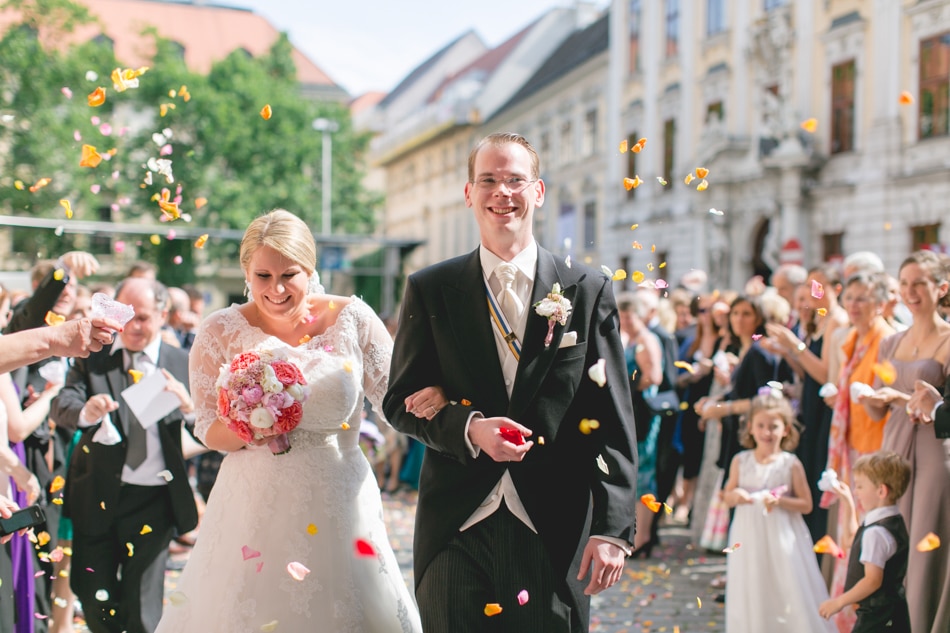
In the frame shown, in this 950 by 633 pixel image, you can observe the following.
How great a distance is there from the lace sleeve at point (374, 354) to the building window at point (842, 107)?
20.2 metres

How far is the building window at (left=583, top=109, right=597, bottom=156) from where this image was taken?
34594 millimetres

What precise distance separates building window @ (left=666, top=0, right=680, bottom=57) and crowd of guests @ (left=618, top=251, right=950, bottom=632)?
21262mm

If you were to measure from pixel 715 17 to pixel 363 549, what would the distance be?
25693 millimetres

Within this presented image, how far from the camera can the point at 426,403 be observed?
331cm

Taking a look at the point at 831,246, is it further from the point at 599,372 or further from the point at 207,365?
the point at 599,372

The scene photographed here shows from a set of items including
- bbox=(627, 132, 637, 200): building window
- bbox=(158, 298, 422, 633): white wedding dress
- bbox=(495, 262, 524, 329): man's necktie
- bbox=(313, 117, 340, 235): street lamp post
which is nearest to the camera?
bbox=(495, 262, 524, 329): man's necktie

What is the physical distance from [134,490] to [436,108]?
46.4 metres

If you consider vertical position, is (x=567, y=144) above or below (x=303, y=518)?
above

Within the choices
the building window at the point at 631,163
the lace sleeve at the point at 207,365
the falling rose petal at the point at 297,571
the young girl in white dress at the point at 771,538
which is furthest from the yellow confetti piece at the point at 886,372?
the building window at the point at 631,163

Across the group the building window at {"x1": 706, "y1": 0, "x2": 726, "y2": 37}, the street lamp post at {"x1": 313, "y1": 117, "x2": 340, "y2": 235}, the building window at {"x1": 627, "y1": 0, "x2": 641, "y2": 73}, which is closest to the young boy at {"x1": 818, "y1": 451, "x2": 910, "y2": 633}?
the building window at {"x1": 706, "y1": 0, "x2": 726, "y2": 37}

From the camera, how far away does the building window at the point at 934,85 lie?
19672mm

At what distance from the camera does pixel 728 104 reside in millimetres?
26250

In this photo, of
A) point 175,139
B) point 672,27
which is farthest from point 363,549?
point 175,139

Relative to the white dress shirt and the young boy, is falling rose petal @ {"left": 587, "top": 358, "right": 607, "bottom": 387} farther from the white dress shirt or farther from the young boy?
the young boy
